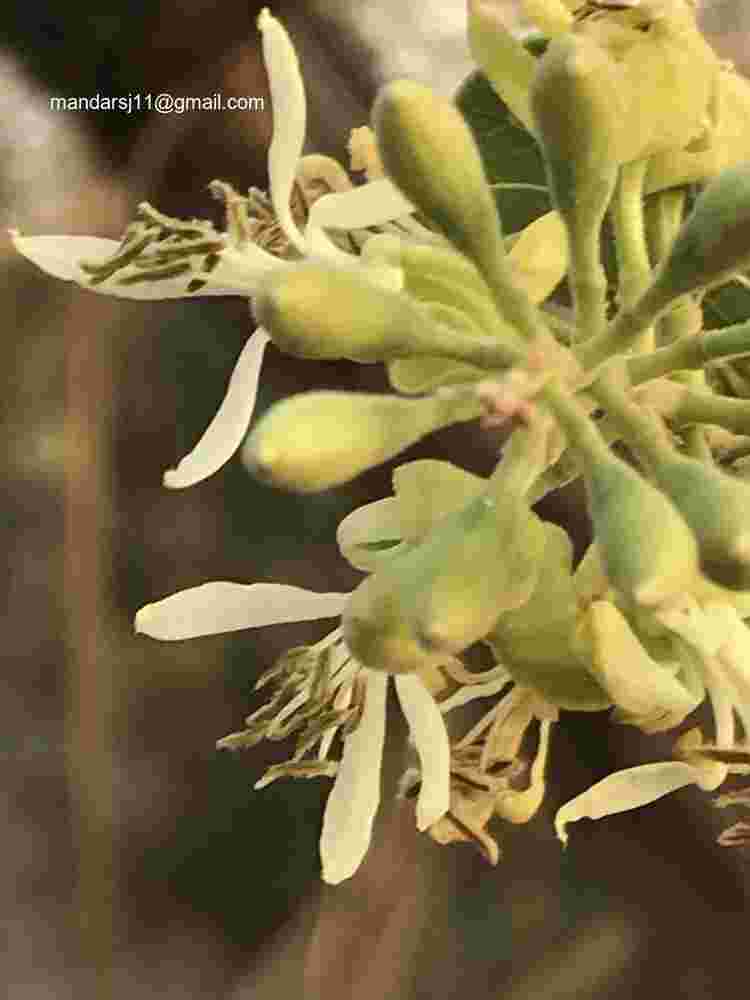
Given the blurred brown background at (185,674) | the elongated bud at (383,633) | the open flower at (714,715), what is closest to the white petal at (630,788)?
the open flower at (714,715)

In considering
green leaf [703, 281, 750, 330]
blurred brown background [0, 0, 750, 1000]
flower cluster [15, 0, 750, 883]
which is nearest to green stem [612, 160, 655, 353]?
flower cluster [15, 0, 750, 883]

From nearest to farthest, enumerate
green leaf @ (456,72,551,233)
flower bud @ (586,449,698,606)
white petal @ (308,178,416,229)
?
flower bud @ (586,449,698,606)
white petal @ (308,178,416,229)
green leaf @ (456,72,551,233)

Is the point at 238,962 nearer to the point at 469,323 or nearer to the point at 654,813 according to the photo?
the point at 654,813

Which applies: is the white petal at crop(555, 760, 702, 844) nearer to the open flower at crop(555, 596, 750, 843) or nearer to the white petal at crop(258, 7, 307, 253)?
the open flower at crop(555, 596, 750, 843)

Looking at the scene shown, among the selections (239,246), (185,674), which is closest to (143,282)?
(239,246)

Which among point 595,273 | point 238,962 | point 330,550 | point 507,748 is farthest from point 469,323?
point 238,962

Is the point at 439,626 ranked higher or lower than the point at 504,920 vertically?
higher

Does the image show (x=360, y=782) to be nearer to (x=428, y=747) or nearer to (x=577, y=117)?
(x=428, y=747)
